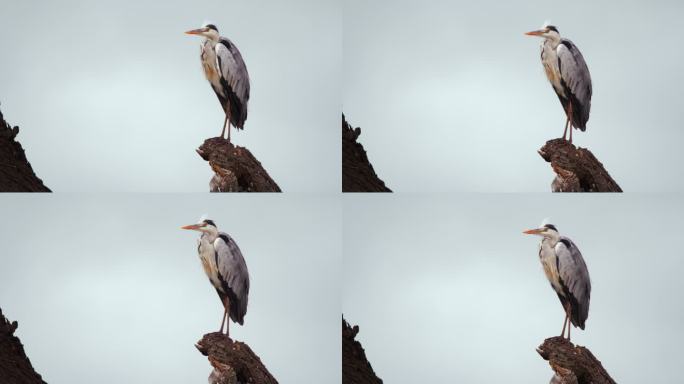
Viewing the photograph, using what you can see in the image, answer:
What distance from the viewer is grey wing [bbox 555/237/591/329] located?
2398 millimetres

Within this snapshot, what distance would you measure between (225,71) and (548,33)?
1.04 meters

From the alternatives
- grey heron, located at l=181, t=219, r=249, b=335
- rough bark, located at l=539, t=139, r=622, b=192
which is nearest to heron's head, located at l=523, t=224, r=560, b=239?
rough bark, located at l=539, t=139, r=622, b=192

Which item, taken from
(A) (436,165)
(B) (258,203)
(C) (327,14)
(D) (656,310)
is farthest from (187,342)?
(D) (656,310)

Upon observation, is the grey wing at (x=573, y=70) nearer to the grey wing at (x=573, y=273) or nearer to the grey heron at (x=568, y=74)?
the grey heron at (x=568, y=74)

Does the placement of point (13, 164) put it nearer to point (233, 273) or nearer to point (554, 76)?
point (233, 273)

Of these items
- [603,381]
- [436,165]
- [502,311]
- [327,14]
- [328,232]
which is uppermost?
[327,14]

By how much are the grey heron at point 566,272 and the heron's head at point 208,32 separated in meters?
1.19

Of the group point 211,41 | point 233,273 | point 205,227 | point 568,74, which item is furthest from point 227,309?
point 568,74

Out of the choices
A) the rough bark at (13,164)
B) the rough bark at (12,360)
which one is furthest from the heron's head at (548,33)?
the rough bark at (12,360)

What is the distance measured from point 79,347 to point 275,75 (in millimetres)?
1080

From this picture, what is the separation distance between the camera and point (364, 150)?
2.48 metres

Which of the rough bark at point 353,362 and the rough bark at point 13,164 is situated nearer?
the rough bark at point 13,164

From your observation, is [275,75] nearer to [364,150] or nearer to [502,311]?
[364,150]

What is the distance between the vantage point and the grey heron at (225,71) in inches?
95.3
